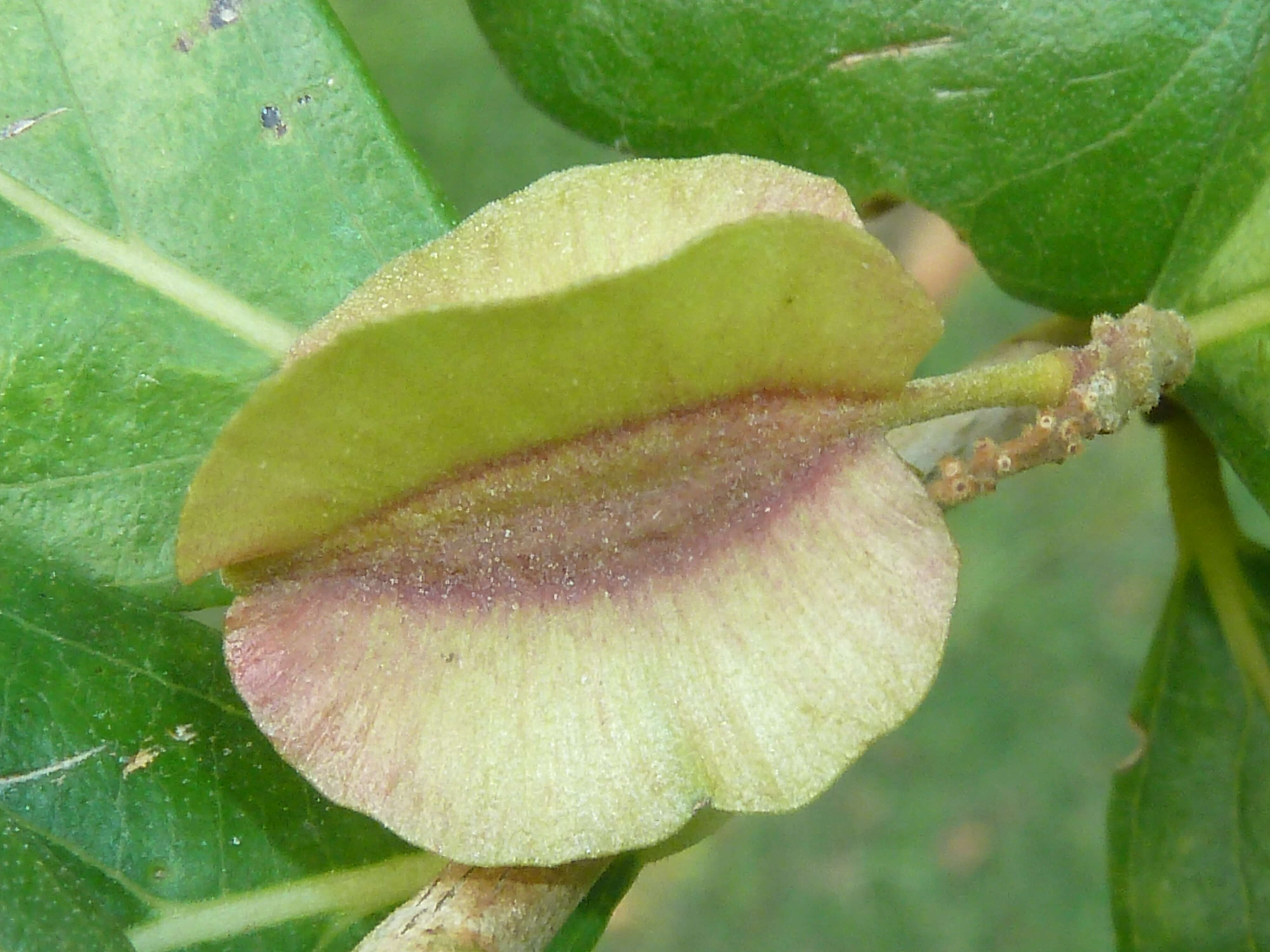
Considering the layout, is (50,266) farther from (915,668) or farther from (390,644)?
(915,668)

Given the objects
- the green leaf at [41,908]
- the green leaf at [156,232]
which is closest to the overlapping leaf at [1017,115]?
the green leaf at [156,232]

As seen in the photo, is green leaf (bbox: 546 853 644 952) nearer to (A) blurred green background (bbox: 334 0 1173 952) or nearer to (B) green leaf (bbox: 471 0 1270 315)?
(B) green leaf (bbox: 471 0 1270 315)

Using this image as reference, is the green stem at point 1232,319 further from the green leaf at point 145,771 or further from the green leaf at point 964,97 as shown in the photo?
the green leaf at point 145,771

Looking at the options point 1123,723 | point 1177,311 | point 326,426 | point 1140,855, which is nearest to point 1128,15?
point 1177,311

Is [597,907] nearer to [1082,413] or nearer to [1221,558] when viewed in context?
[1082,413]

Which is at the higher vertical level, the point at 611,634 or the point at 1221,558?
the point at 611,634

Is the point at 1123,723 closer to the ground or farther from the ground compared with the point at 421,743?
closer to the ground

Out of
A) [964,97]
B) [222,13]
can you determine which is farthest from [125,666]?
[964,97]
